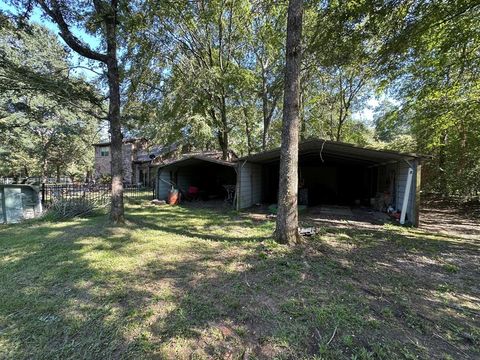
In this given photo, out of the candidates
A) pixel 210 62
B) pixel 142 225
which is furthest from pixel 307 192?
pixel 210 62

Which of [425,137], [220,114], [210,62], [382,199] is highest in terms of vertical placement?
[210,62]

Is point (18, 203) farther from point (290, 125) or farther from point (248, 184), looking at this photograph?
point (290, 125)

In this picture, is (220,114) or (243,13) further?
(220,114)

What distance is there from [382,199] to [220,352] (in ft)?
32.9

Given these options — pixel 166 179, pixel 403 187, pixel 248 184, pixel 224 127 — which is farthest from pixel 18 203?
pixel 403 187

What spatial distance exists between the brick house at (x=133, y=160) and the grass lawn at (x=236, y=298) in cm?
1879

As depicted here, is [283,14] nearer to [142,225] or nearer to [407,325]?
[142,225]

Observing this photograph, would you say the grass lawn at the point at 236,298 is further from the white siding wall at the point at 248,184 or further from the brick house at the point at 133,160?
the brick house at the point at 133,160

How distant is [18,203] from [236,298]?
815 cm

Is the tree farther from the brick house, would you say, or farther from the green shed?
the brick house

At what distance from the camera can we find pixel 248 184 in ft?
36.7

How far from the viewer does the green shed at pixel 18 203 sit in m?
7.45

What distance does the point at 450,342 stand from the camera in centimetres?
236

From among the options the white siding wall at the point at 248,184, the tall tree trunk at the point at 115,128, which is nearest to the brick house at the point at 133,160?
the white siding wall at the point at 248,184
